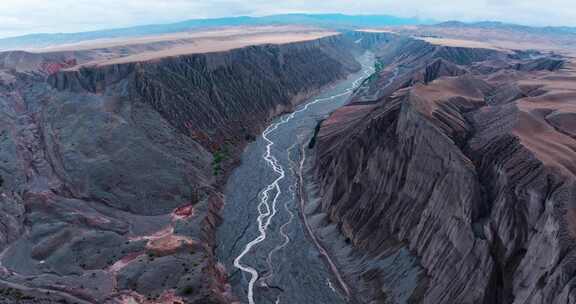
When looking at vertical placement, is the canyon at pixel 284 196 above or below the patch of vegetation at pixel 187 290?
above

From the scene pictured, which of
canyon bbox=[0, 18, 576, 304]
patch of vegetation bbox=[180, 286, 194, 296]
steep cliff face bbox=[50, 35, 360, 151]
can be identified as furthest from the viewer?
steep cliff face bbox=[50, 35, 360, 151]

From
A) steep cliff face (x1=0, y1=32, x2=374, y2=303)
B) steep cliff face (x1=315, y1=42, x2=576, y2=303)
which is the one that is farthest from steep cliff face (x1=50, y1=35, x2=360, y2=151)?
steep cliff face (x1=315, y1=42, x2=576, y2=303)

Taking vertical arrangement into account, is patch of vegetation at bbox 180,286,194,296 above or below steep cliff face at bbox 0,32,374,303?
below

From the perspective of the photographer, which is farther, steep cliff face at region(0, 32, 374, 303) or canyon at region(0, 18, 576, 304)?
steep cliff face at region(0, 32, 374, 303)

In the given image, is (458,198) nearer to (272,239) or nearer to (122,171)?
→ (272,239)

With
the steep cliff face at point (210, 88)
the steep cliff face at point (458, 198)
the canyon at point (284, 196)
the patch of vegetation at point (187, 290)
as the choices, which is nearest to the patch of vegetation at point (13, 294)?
the canyon at point (284, 196)

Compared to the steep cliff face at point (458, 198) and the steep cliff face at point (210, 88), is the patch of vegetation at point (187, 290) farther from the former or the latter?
the steep cliff face at point (210, 88)

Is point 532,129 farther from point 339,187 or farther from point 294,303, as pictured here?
point 294,303

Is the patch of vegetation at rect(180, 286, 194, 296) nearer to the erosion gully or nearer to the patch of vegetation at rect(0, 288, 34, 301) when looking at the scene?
the erosion gully
